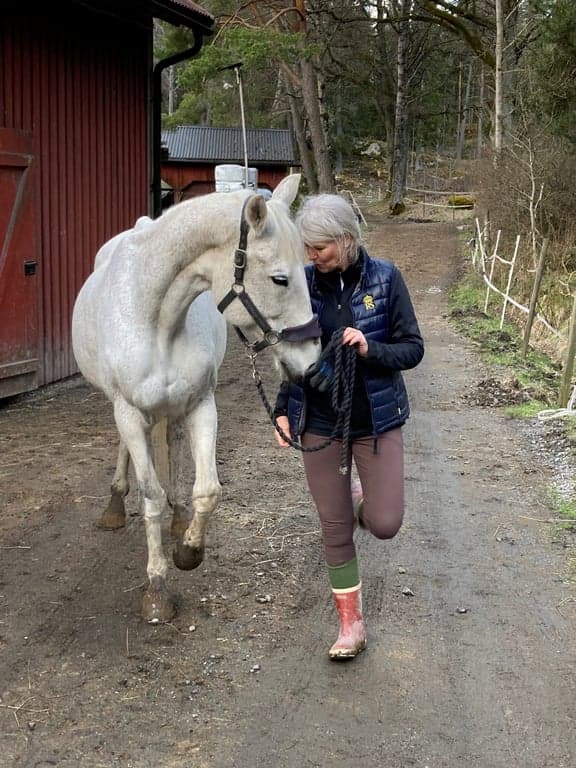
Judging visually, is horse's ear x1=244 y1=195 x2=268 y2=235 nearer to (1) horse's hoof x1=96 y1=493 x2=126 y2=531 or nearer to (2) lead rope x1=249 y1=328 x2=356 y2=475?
(2) lead rope x1=249 y1=328 x2=356 y2=475

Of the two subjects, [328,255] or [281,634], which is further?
[281,634]

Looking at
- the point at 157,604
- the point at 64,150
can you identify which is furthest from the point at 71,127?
the point at 157,604

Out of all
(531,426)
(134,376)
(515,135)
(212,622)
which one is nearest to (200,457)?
(134,376)

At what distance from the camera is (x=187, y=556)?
354 cm

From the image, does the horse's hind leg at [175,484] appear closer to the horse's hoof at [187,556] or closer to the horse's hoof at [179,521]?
the horse's hoof at [179,521]

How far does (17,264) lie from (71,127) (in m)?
1.75

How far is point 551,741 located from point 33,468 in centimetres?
396

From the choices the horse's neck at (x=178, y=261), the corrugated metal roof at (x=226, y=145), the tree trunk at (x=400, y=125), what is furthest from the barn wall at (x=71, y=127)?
the tree trunk at (x=400, y=125)

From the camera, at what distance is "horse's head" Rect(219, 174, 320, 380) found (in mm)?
2891

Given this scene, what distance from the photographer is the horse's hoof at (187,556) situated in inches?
139

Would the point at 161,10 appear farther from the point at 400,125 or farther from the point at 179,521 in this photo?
the point at 400,125

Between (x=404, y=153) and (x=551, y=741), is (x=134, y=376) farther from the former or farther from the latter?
(x=404, y=153)

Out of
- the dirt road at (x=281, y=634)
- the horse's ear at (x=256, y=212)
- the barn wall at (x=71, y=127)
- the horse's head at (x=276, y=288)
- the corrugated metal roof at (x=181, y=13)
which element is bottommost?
the dirt road at (x=281, y=634)

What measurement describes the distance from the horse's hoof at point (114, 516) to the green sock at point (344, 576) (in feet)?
5.68
